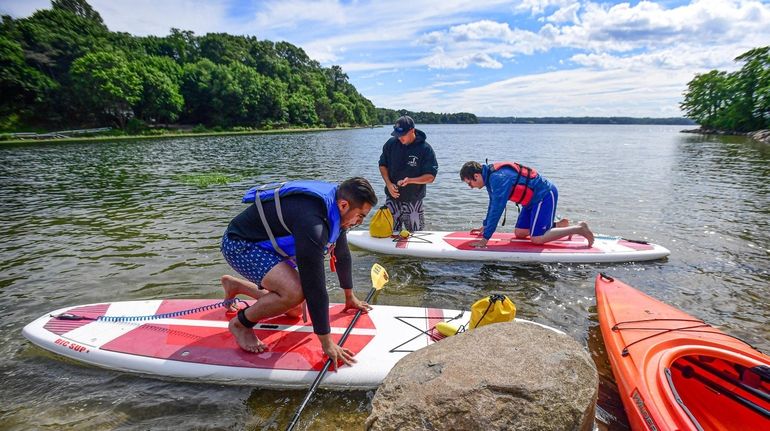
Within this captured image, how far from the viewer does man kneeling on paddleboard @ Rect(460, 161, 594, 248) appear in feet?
22.4

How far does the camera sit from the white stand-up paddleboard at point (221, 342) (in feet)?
12.5

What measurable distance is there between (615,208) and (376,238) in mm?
9058

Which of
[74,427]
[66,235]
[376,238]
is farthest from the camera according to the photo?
[66,235]

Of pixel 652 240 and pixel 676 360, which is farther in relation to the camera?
pixel 652 240

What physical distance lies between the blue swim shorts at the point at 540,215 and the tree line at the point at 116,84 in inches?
2298

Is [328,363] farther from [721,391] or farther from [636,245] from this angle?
[636,245]

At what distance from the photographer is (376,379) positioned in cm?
372

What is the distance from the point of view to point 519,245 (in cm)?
755

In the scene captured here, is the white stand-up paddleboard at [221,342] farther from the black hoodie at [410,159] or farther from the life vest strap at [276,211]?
the black hoodie at [410,159]

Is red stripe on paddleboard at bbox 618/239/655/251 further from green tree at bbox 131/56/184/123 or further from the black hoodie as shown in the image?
green tree at bbox 131/56/184/123

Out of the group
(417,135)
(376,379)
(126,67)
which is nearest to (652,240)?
(417,135)

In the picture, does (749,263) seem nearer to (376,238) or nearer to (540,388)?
(376,238)

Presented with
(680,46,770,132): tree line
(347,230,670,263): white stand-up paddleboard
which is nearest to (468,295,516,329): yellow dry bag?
(347,230,670,263): white stand-up paddleboard

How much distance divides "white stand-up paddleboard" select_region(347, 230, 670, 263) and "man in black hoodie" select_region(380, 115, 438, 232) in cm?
96
